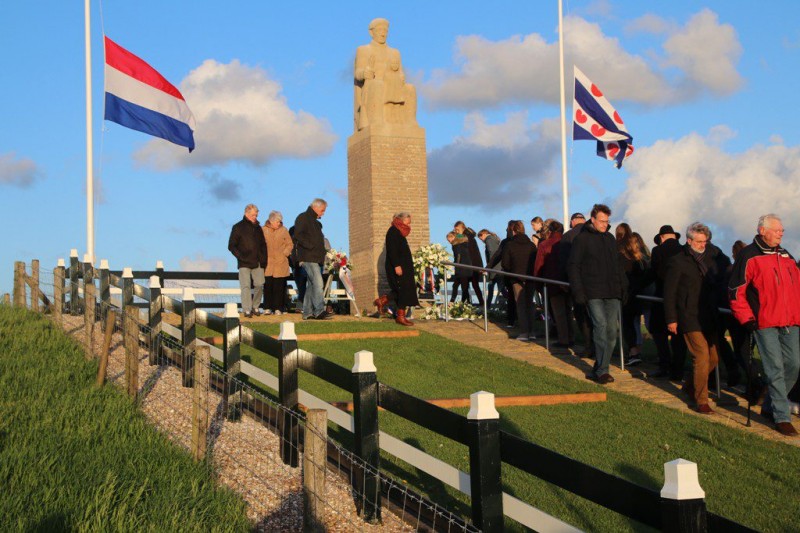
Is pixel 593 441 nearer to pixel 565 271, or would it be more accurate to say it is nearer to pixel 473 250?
pixel 565 271

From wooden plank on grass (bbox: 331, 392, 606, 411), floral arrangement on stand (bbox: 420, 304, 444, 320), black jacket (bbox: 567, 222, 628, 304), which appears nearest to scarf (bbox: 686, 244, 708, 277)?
black jacket (bbox: 567, 222, 628, 304)

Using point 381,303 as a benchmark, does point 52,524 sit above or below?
below

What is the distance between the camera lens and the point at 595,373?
13.8m

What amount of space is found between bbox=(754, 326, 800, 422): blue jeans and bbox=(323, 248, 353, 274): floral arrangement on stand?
1150cm

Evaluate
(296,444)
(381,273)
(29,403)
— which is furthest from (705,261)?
(381,273)

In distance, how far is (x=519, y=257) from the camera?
58.1 feet

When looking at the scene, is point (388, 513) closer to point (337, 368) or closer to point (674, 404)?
point (337, 368)

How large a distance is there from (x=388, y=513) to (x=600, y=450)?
2.88 meters

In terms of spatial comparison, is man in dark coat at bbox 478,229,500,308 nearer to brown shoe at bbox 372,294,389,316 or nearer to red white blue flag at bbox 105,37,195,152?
brown shoe at bbox 372,294,389,316

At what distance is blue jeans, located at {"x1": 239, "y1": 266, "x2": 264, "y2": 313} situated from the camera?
19.1 meters

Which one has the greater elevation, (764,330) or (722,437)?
(764,330)

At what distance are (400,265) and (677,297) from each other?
6900 mm

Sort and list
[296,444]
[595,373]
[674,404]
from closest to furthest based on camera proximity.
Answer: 1. [296,444]
2. [674,404]
3. [595,373]

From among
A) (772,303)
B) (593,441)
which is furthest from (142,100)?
(772,303)
